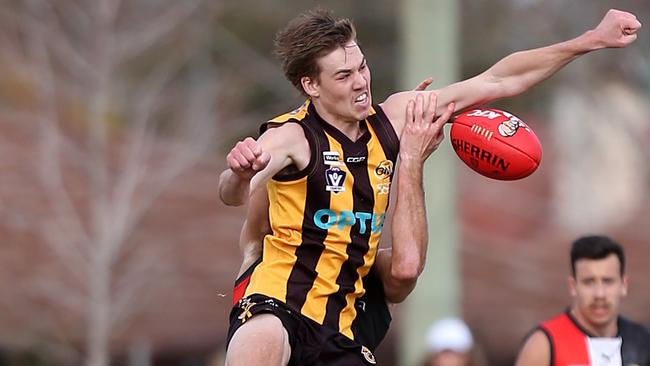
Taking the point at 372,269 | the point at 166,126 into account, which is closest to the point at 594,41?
the point at 372,269

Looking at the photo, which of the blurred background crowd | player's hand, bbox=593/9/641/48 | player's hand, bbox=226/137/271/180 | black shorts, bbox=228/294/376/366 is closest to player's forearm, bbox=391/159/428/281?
black shorts, bbox=228/294/376/366

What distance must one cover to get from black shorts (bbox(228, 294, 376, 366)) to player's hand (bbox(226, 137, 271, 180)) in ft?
2.32

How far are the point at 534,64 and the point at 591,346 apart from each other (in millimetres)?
1928

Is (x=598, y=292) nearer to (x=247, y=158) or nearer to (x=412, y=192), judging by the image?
(x=412, y=192)

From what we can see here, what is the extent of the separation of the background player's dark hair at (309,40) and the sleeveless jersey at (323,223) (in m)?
0.21

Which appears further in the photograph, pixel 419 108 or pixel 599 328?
pixel 599 328

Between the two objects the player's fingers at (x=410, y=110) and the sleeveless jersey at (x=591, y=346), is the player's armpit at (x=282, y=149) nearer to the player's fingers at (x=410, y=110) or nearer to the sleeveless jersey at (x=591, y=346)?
the player's fingers at (x=410, y=110)

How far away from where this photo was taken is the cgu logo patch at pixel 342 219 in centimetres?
658

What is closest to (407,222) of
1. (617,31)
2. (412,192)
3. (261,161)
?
(412,192)

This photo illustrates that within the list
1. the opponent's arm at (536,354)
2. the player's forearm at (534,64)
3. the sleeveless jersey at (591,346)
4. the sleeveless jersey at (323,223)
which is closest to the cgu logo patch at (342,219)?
the sleeveless jersey at (323,223)

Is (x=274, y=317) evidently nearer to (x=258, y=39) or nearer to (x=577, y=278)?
(x=577, y=278)

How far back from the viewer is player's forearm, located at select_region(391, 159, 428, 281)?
6.78 metres

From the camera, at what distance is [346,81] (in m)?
6.60

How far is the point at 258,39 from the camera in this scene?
20375mm
